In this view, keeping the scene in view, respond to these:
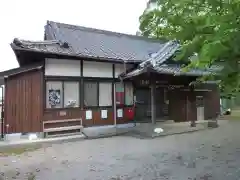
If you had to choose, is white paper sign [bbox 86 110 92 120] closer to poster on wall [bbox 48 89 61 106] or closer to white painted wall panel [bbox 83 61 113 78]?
poster on wall [bbox 48 89 61 106]

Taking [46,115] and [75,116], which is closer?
[46,115]

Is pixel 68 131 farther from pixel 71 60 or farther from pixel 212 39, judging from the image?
pixel 212 39

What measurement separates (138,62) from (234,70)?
35.8ft

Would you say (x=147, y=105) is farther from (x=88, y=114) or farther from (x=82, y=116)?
(x=82, y=116)

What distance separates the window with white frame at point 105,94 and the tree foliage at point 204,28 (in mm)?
9613

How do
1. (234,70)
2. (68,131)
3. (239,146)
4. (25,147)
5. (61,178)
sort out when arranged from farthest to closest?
1. (68,131)
2. (25,147)
3. (239,146)
4. (61,178)
5. (234,70)

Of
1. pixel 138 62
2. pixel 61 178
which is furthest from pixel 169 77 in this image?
pixel 61 178

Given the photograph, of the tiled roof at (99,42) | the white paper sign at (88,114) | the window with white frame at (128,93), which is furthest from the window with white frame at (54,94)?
the window with white frame at (128,93)

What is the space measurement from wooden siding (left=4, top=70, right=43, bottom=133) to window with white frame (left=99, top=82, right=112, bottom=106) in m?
3.04

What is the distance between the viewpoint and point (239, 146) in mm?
9086

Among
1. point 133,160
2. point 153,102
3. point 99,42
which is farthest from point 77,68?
point 133,160

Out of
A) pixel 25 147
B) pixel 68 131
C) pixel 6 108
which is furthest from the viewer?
pixel 68 131

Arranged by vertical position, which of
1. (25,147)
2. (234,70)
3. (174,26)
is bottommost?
(25,147)

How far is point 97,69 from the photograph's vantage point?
13125 mm
